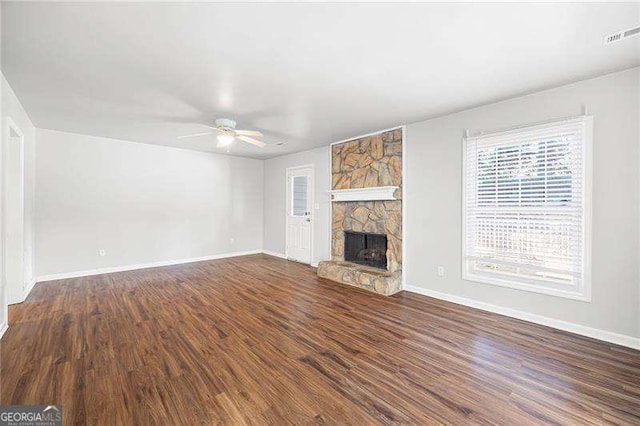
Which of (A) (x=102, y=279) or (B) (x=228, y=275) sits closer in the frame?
(A) (x=102, y=279)

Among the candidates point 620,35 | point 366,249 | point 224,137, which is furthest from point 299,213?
point 620,35

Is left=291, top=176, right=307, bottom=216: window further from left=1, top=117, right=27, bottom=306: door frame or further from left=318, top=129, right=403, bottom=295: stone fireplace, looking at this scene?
left=1, top=117, right=27, bottom=306: door frame

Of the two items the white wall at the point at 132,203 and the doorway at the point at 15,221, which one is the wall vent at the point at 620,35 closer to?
the doorway at the point at 15,221

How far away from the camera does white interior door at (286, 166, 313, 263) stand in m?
6.36

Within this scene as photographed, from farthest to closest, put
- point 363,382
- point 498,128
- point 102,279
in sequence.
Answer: point 102,279 < point 498,128 < point 363,382

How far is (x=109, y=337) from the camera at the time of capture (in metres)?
2.78

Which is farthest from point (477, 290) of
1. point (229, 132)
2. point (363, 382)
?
point (229, 132)

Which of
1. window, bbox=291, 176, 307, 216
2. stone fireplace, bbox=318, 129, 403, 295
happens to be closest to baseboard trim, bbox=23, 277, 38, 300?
stone fireplace, bbox=318, 129, 403, 295

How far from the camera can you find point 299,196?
6.69m

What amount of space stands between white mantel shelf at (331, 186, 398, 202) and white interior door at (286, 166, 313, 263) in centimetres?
105

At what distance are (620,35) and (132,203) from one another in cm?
713

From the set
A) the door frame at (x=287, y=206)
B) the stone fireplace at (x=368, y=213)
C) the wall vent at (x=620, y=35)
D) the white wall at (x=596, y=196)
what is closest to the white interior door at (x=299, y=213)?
the door frame at (x=287, y=206)

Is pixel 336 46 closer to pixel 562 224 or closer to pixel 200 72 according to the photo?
pixel 200 72

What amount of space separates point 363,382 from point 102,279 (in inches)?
199
